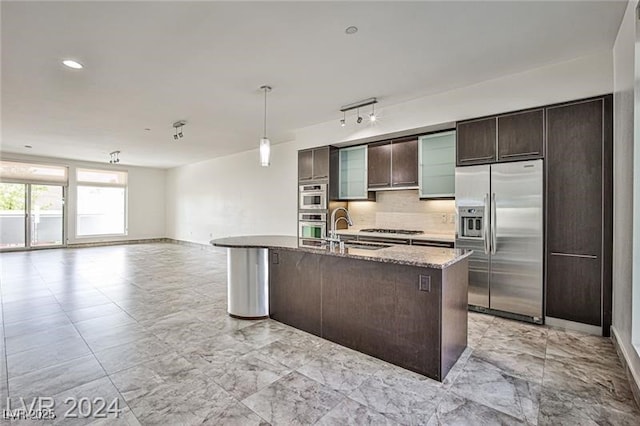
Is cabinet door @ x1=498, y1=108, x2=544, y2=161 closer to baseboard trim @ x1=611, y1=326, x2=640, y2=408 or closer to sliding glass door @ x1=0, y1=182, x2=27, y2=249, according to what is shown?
baseboard trim @ x1=611, y1=326, x2=640, y2=408

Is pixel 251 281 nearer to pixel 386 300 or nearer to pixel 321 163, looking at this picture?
pixel 386 300

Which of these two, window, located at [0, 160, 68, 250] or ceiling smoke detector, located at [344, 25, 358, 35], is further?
window, located at [0, 160, 68, 250]

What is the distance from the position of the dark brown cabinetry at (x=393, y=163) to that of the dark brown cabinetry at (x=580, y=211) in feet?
5.71

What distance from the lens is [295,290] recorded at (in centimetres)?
338

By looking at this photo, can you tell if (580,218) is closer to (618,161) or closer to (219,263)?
(618,161)

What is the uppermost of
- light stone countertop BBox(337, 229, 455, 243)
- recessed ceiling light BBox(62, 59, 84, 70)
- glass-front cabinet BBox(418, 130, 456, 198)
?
recessed ceiling light BBox(62, 59, 84, 70)

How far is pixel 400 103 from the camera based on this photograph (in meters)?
4.59

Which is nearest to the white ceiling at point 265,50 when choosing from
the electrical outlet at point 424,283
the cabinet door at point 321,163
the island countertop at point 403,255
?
the cabinet door at point 321,163

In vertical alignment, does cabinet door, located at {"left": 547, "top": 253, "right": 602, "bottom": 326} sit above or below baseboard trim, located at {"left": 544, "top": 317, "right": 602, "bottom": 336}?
above

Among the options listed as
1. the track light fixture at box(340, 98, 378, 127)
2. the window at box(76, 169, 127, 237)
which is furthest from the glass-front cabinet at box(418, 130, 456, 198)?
the window at box(76, 169, 127, 237)

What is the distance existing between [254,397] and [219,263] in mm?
5534

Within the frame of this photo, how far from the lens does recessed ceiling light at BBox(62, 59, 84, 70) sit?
10.8 feet

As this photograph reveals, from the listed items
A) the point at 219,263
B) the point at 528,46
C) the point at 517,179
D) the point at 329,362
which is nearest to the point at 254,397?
the point at 329,362

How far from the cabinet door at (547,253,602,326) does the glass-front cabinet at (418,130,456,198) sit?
1.49 metres
